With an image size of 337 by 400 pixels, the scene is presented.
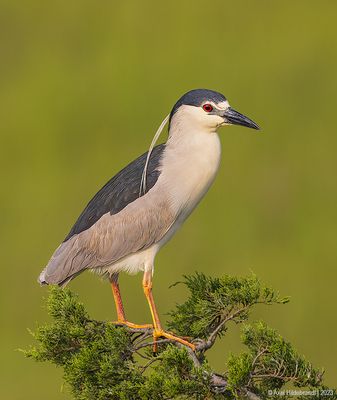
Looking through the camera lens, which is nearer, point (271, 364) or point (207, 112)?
point (271, 364)

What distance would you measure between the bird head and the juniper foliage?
83 centimetres

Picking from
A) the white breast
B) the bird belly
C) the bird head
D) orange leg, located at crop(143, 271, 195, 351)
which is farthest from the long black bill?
orange leg, located at crop(143, 271, 195, 351)

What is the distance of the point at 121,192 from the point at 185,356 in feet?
4.23

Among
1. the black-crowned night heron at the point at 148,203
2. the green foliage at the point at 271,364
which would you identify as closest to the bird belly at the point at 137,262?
the black-crowned night heron at the point at 148,203

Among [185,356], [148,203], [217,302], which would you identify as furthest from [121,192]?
[185,356]

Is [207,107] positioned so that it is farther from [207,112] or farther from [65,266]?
[65,266]

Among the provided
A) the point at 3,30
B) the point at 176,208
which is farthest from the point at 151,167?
the point at 3,30

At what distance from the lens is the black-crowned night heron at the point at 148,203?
5129 mm

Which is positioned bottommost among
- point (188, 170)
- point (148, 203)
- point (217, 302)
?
point (217, 302)

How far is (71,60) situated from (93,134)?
1.53 meters

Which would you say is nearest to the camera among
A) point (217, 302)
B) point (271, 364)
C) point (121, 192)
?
point (271, 364)

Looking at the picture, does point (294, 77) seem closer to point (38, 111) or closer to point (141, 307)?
point (38, 111)

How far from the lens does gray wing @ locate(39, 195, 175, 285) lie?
5.13 meters

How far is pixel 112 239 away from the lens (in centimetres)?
519
